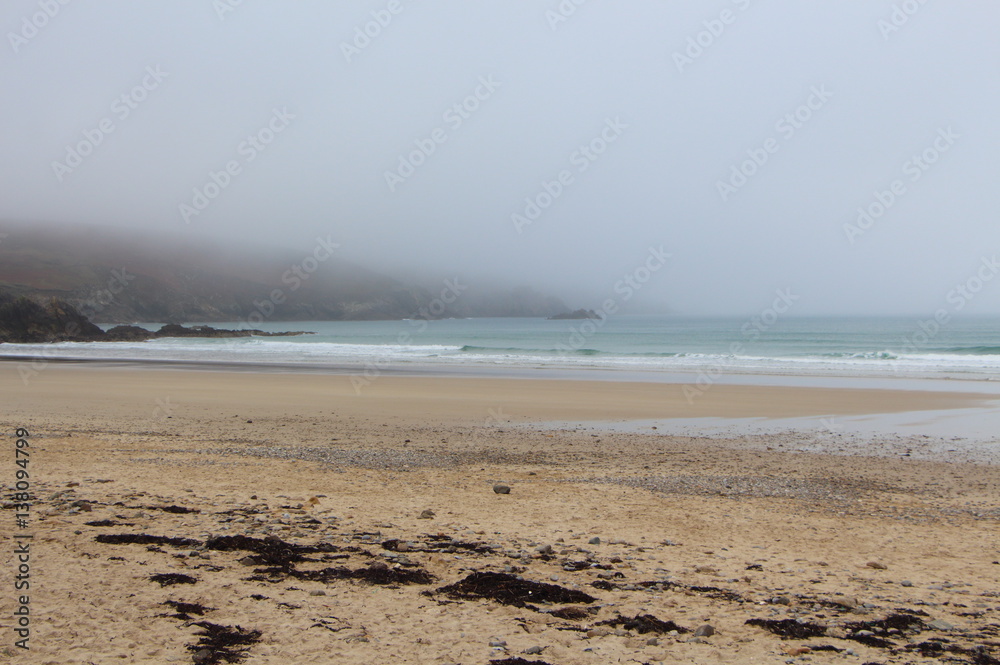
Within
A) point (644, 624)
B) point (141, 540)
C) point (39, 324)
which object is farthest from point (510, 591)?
point (39, 324)

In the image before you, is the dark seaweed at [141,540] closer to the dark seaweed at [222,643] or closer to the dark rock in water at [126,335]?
the dark seaweed at [222,643]

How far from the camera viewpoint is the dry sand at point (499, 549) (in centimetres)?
342

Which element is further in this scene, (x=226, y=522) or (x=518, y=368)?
(x=518, y=368)

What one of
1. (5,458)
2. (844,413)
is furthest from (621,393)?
(5,458)

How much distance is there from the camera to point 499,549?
16.4ft

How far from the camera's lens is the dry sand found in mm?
3418

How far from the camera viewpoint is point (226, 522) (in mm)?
5508

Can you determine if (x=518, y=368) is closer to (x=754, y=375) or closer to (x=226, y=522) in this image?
(x=754, y=375)

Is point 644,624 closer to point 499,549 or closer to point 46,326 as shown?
point 499,549

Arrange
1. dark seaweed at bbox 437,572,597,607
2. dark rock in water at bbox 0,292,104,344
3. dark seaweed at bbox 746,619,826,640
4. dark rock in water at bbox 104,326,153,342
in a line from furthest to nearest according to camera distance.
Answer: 1. dark rock in water at bbox 104,326,153,342
2. dark rock in water at bbox 0,292,104,344
3. dark seaweed at bbox 437,572,597,607
4. dark seaweed at bbox 746,619,826,640

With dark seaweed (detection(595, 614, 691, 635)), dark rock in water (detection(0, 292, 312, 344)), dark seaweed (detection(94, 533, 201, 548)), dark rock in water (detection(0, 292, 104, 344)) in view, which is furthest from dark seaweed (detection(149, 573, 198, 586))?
dark rock in water (detection(0, 292, 104, 344))

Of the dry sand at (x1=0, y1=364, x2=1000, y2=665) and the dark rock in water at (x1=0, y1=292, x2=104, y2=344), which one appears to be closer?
the dry sand at (x1=0, y1=364, x2=1000, y2=665)

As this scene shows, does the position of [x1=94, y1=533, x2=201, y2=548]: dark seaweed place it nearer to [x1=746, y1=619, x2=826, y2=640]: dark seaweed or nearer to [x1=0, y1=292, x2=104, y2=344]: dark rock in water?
[x1=746, y1=619, x2=826, y2=640]: dark seaweed

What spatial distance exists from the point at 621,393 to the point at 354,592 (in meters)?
15.6
